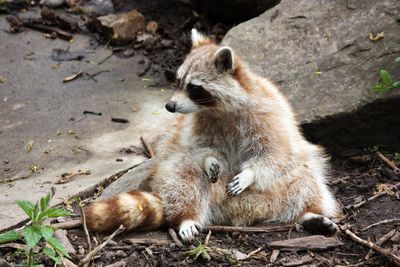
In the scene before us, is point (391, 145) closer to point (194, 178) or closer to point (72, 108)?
point (194, 178)

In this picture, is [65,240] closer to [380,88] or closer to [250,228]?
[250,228]

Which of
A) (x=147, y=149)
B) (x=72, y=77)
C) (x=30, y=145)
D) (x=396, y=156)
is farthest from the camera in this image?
(x=72, y=77)

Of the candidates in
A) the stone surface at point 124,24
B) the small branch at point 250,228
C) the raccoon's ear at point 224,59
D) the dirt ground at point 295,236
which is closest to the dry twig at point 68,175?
the dirt ground at point 295,236

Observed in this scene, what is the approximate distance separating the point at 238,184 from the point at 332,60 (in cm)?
207

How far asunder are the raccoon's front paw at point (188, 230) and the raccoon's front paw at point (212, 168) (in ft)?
1.21

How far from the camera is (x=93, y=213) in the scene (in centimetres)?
448

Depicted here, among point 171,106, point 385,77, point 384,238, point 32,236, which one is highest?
point 385,77

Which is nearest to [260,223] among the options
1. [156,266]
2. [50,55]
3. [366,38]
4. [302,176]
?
[302,176]

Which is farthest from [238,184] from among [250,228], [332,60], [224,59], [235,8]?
[235,8]

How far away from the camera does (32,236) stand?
11.6ft

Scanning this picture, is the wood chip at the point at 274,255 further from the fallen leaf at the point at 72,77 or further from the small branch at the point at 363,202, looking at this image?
the fallen leaf at the point at 72,77

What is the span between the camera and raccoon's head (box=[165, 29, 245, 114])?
4910 millimetres

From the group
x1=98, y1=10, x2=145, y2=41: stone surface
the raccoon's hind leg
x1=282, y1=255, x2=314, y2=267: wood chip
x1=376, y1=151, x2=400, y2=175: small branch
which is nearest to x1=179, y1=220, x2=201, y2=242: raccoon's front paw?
x1=282, y1=255, x2=314, y2=267: wood chip

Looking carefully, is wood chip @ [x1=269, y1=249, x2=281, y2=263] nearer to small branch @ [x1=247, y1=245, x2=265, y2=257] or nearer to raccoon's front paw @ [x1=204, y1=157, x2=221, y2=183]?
small branch @ [x1=247, y1=245, x2=265, y2=257]
